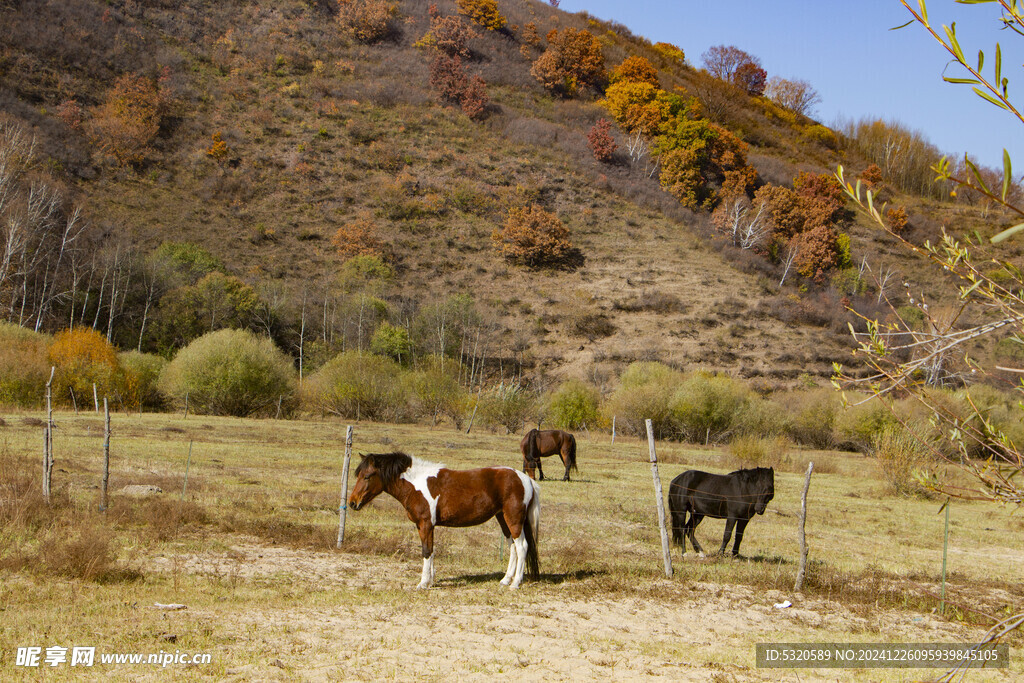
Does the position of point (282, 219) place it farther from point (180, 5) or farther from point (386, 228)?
point (180, 5)

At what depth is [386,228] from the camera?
62.2 meters

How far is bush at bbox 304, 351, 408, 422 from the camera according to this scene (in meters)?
37.0

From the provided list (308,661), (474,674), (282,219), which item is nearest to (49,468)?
(308,661)

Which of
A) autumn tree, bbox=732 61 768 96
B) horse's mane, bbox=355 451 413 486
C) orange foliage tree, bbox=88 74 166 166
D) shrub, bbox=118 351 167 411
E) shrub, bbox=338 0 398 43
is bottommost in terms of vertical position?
shrub, bbox=118 351 167 411

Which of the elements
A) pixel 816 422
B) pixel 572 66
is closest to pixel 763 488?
pixel 816 422

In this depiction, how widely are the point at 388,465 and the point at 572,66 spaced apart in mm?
93171

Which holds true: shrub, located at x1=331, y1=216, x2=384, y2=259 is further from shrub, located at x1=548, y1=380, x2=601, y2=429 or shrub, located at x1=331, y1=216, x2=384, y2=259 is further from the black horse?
the black horse

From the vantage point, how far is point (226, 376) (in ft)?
110

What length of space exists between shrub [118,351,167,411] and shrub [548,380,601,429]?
779 inches

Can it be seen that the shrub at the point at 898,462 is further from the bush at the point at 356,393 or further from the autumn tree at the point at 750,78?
the autumn tree at the point at 750,78

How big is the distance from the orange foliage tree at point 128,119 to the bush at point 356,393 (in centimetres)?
3611

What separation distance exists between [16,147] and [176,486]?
45.0 m

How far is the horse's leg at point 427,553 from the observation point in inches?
344

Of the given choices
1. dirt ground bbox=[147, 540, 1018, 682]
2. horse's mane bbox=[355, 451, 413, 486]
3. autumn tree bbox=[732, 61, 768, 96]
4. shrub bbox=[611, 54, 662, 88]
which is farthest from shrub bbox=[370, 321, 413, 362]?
autumn tree bbox=[732, 61, 768, 96]
